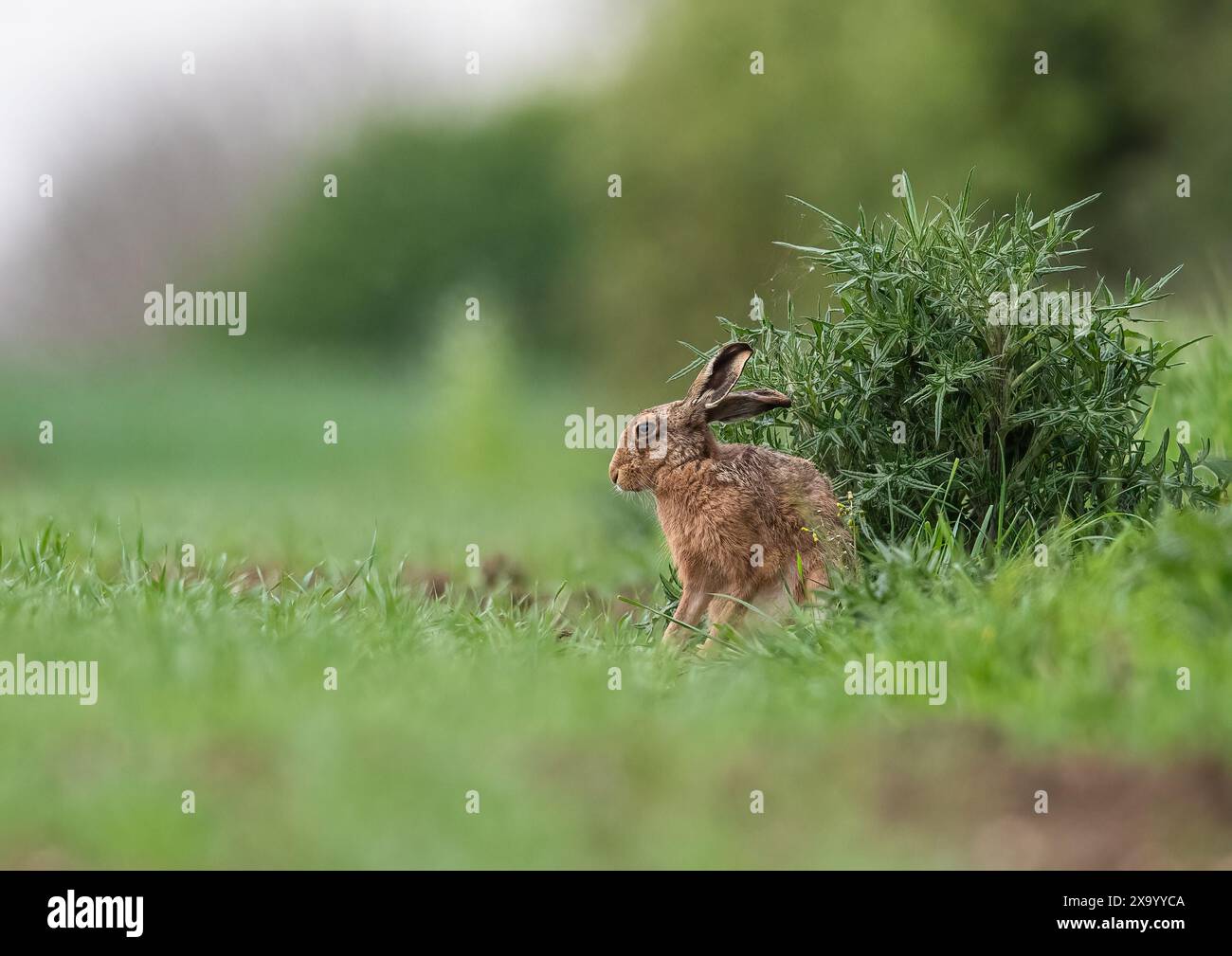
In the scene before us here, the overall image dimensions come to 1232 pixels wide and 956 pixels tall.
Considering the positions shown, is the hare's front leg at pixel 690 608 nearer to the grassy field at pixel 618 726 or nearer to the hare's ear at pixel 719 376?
the grassy field at pixel 618 726

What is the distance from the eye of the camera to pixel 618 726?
145 inches

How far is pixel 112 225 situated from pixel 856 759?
27852 mm

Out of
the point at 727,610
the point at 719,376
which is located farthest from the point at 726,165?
the point at 727,610

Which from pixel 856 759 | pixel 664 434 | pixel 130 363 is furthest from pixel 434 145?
pixel 856 759

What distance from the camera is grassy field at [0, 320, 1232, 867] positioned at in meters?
3.18

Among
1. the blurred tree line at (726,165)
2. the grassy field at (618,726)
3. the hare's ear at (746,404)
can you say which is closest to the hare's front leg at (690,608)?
the grassy field at (618,726)

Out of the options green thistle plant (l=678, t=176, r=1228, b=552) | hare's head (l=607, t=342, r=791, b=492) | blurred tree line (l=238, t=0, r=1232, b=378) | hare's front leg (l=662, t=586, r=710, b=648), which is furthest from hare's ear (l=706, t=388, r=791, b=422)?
blurred tree line (l=238, t=0, r=1232, b=378)

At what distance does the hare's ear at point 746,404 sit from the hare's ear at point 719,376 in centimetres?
4

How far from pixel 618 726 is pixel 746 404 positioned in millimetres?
1941

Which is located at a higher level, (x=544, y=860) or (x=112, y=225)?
(x=112, y=225)

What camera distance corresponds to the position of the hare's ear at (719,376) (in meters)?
5.32

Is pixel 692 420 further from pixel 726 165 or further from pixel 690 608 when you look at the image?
pixel 726 165

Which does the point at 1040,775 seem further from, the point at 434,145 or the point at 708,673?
the point at 434,145

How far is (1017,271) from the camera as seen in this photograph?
17.2 feet
